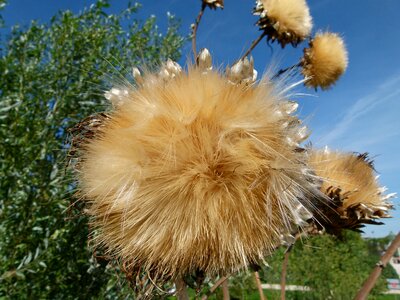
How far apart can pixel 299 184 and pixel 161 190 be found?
0.64 feet

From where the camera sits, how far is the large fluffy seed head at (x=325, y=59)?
4.44 feet

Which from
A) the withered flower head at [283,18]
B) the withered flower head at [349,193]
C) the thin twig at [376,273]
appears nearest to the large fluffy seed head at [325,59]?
the withered flower head at [283,18]

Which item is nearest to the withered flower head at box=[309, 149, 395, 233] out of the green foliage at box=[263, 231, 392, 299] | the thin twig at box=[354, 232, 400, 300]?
the thin twig at box=[354, 232, 400, 300]

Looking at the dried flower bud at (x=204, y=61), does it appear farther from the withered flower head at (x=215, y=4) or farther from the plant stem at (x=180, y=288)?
the withered flower head at (x=215, y=4)

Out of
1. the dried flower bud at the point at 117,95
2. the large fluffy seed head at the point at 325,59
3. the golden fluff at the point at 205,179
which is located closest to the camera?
the golden fluff at the point at 205,179

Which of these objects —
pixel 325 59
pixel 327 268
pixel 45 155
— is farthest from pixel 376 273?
pixel 327 268

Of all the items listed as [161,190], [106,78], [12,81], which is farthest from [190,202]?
[12,81]

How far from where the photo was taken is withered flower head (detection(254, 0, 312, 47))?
4.32 feet

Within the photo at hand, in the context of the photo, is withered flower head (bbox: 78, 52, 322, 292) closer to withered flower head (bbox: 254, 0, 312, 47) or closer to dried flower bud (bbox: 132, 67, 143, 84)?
dried flower bud (bbox: 132, 67, 143, 84)

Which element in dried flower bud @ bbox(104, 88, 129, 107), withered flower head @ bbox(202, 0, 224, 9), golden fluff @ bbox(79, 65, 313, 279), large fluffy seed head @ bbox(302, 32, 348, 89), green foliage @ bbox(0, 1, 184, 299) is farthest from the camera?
green foliage @ bbox(0, 1, 184, 299)

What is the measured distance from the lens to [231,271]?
56 centimetres

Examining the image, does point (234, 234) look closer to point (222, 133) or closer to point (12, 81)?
point (222, 133)

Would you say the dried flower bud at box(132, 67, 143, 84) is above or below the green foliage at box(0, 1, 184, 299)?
below

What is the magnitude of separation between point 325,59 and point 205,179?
100 cm
